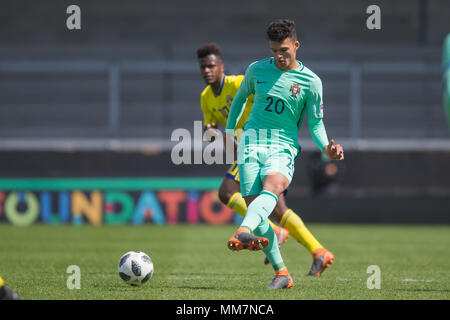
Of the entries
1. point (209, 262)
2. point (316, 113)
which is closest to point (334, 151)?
point (316, 113)

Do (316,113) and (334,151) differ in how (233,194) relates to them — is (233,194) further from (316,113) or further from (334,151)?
(334,151)

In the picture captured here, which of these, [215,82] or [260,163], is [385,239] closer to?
[215,82]

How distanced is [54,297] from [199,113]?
10.9 meters

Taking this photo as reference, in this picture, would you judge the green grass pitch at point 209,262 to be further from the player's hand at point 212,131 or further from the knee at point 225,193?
the player's hand at point 212,131

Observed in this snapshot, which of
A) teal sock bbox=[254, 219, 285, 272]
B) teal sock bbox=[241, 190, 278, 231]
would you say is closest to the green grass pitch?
teal sock bbox=[254, 219, 285, 272]

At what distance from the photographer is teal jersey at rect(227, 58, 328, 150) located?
229 inches

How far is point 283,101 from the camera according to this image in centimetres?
581

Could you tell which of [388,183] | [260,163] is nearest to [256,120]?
→ [260,163]

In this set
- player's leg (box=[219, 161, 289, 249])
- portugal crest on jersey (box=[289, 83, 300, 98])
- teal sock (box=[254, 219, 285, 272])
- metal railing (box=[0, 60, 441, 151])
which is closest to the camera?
portugal crest on jersey (box=[289, 83, 300, 98])

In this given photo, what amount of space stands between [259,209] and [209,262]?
304 centimetres

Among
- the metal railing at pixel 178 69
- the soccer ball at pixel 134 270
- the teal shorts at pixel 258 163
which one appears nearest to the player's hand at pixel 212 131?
the teal shorts at pixel 258 163

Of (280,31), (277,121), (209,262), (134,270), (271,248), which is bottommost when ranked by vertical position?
(209,262)

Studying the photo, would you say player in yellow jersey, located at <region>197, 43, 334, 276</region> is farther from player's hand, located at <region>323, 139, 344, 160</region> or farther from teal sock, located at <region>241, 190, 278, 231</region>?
teal sock, located at <region>241, 190, 278, 231</region>

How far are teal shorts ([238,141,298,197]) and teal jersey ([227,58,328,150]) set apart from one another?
77 millimetres
